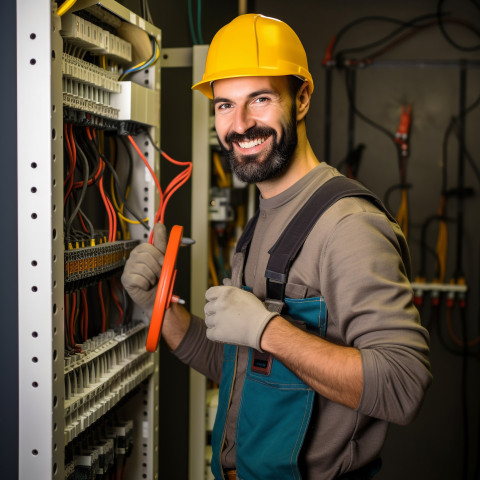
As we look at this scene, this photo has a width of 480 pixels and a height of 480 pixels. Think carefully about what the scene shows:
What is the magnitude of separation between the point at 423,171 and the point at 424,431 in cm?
175

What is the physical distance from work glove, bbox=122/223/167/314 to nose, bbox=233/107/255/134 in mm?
362

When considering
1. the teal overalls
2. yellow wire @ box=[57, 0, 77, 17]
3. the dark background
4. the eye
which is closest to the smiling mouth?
the eye

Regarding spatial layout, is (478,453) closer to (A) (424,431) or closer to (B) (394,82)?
(A) (424,431)

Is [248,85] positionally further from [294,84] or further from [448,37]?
[448,37]

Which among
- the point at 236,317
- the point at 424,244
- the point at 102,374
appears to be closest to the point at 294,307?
the point at 236,317

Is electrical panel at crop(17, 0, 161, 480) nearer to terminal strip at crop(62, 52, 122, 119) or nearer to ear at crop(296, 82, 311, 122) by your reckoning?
terminal strip at crop(62, 52, 122, 119)

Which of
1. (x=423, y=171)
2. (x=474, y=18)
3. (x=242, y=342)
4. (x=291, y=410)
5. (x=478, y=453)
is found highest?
(x=474, y=18)

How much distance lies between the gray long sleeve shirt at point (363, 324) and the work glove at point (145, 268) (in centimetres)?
35

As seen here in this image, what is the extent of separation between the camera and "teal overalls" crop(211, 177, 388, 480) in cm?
120

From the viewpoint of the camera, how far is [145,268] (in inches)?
58.1

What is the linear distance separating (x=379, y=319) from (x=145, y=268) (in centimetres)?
68

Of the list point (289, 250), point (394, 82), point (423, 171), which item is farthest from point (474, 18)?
point (289, 250)

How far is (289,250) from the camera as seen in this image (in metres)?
1.23

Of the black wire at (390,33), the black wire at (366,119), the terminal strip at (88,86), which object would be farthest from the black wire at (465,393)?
the terminal strip at (88,86)
